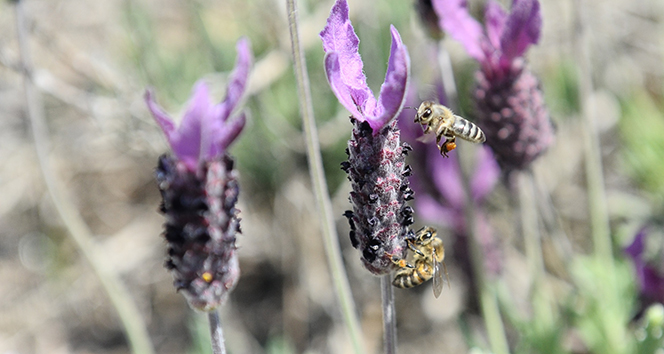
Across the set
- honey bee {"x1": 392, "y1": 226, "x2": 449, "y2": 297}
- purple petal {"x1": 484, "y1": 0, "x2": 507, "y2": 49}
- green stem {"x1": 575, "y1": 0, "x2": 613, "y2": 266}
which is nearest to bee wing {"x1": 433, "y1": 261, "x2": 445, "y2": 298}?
honey bee {"x1": 392, "y1": 226, "x2": 449, "y2": 297}

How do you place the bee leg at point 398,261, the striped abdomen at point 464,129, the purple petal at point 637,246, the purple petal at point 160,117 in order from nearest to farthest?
1. the purple petal at point 160,117
2. the bee leg at point 398,261
3. the striped abdomen at point 464,129
4. the purple petal at point 637,246

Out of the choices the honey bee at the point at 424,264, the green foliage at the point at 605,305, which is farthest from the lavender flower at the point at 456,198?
the honey bee at the point at 424,264

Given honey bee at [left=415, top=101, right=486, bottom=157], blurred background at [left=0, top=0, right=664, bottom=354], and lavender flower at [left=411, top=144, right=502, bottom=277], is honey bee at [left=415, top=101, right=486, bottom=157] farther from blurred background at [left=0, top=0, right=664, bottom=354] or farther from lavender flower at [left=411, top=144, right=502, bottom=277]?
blurred background at [left=0, top=0, right=664, bottom=354]

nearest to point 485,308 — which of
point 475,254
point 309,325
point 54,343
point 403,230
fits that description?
point 475,254

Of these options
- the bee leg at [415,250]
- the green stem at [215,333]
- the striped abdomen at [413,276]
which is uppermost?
the green stem at [215,333]

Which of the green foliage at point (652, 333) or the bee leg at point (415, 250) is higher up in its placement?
the bee leg at point (415, 250)

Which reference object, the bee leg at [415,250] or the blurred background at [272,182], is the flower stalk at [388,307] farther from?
the blurred background at [272,182]

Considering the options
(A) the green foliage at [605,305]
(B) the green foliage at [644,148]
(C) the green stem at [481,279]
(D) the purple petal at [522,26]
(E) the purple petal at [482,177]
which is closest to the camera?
(D) the purple petal at [522,26]
